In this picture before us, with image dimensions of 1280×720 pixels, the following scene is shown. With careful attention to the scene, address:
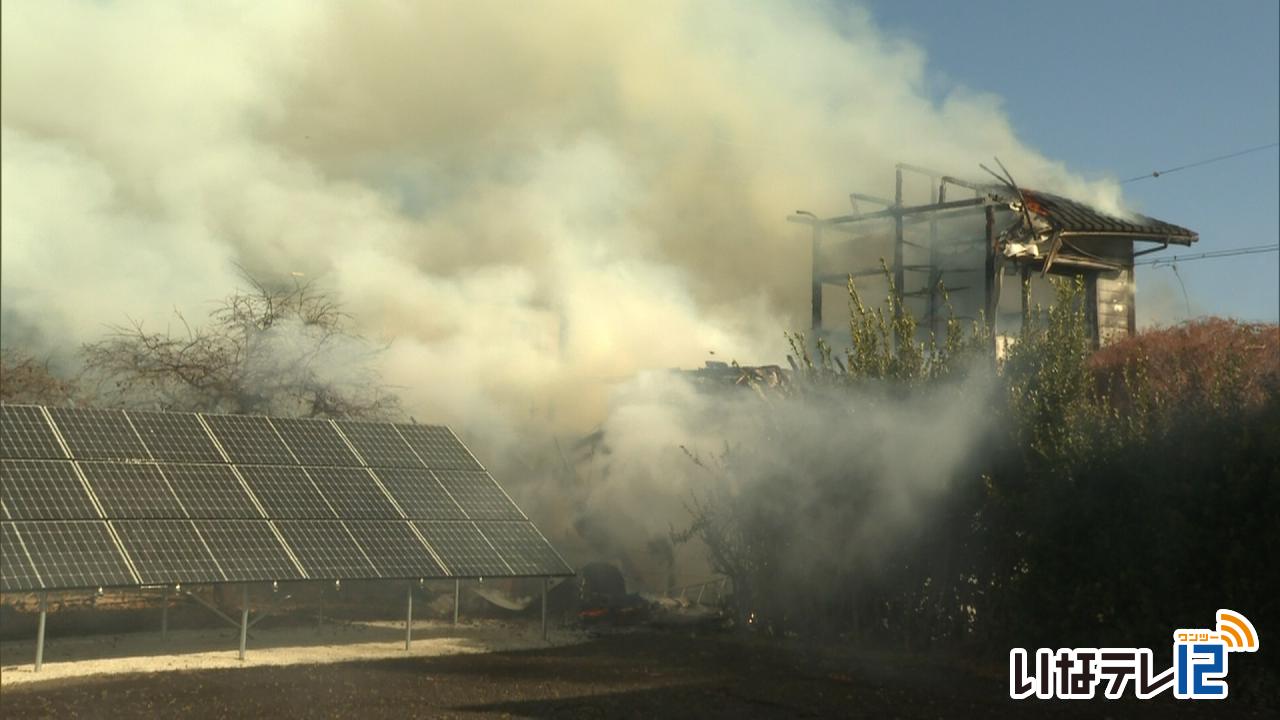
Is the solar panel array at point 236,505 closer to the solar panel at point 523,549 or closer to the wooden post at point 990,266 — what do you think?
the solar panel at point 523,549

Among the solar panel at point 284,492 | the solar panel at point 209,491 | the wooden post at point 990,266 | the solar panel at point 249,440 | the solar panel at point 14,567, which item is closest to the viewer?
the solar panel at point 14,567

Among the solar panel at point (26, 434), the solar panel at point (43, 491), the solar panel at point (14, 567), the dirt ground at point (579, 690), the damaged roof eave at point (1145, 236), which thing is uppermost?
the damaged roof eave at point (1145, 236)

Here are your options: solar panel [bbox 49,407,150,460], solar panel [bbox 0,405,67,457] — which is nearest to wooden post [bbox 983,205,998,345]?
solar panel [bbox 49,407,150,460]

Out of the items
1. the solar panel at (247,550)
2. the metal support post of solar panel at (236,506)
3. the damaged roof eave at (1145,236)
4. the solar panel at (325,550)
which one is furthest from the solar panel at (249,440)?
the damaged roof eave at (1145,236)

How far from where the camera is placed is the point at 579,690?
1553 cm

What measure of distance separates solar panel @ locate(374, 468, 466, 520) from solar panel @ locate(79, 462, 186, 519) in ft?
12.9

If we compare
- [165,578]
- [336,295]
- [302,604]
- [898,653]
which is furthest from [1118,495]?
[336,295]

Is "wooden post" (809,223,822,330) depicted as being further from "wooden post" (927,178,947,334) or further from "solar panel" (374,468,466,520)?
"solar panel" (374,468,466,520)

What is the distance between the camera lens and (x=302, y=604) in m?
24.8

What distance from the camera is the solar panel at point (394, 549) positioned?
19.2 meters

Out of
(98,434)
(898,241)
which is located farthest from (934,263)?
(98,434)

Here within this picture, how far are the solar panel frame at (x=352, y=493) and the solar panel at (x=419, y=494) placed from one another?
A: 274 mm

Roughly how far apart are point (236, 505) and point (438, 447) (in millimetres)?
5046

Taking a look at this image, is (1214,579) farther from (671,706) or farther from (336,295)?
(336,295)
